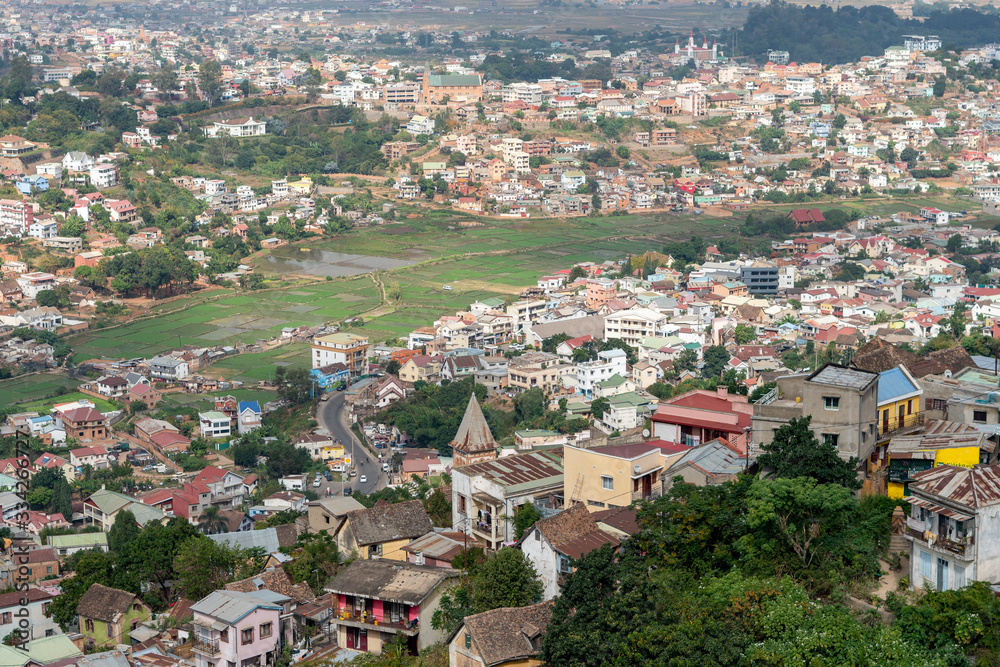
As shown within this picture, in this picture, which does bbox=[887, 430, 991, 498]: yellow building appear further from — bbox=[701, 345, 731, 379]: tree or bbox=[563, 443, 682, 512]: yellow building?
bbox=[701, 345, 731, 379]: tree

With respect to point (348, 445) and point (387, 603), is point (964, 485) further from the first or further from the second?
point (348, 445)

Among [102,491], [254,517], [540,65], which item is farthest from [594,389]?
[540,65]

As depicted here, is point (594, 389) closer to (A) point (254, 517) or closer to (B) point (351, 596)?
(A) point (254, 517)

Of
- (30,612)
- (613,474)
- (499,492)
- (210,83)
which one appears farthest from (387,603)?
(210,83)

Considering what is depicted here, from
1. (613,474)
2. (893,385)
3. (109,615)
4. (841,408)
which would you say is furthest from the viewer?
(109,615)

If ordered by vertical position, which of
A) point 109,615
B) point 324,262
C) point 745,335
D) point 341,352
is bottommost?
point 324,262

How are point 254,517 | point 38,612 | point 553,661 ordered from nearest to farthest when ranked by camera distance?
point 553,661 → point 38,612 → point 254,517

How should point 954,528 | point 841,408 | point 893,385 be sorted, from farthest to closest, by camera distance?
point 893,385
point 841,408
point 954,528

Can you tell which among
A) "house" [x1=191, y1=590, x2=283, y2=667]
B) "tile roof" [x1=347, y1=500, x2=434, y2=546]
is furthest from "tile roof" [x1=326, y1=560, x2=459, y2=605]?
"tile roof" [x1=347, y1=500, x2=434, y2=546]
